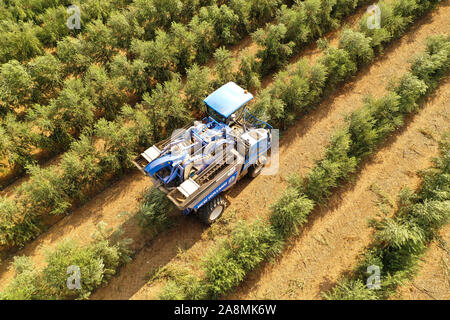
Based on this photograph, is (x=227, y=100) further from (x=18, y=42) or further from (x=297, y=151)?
(x=18, y=42)

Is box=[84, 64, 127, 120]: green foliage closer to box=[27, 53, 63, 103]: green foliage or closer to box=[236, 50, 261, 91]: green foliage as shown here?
box=[27, 53, 63, 103]: green foliage

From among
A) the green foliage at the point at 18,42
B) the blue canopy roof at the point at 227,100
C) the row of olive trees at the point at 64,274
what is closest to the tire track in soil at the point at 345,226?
the row of olive trees at the point at 64,274

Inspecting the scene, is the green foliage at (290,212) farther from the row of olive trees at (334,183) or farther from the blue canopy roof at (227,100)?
the blue canopy roof at (227,100)

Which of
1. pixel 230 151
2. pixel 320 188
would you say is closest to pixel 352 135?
pixel 320 188

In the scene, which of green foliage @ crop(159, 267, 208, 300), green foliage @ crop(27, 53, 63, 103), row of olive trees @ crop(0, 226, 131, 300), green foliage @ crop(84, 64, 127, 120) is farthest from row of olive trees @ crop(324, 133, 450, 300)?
green foliage @ crop(27, 53, 63, 103)

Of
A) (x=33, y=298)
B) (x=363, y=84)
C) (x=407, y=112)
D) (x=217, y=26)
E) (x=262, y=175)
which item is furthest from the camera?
(x=217, y=26)

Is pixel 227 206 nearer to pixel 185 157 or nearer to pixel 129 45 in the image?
pixel 185 157
